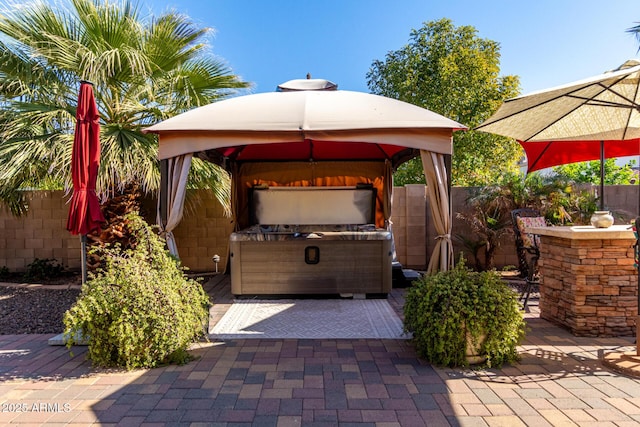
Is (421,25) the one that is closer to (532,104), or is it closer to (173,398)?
(532,104)

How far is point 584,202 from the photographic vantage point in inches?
224

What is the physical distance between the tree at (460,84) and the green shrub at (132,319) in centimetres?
976

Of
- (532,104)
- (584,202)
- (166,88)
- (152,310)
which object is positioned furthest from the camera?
(584,202)

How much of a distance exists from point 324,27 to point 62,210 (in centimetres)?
861

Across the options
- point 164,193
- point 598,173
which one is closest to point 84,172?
point 164,193

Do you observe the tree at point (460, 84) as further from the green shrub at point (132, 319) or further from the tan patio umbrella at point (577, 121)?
the green shrub at point (132, 319)

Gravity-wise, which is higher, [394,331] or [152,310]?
[152,310]

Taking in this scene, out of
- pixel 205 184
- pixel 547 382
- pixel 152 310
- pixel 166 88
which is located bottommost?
pixel 547 382

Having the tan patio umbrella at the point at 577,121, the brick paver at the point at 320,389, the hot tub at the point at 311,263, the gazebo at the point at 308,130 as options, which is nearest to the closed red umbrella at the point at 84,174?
the gazebo at the point at 308,130

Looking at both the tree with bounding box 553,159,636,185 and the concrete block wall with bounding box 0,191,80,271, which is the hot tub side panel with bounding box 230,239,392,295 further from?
the tree with bounding box 553,159,636,185

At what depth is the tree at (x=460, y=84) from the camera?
1106 cm

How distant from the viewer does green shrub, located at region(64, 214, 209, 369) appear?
273 cm

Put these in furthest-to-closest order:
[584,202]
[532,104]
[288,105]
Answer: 1. [584,202]
2. [288,105]
3. [532,104]

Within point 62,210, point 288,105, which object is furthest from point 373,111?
point 62,210
